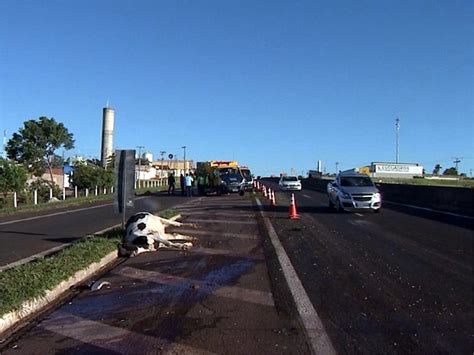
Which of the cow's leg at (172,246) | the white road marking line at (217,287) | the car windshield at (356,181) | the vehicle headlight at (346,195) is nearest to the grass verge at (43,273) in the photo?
the white road marking line at (217,287)

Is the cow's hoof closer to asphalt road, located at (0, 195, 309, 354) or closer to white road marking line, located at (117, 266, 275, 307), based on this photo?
asphalt road, located at (0, 195, 309, 354)

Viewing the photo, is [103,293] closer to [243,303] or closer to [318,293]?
[243,303]

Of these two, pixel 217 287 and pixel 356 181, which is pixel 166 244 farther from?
pixel 356 181

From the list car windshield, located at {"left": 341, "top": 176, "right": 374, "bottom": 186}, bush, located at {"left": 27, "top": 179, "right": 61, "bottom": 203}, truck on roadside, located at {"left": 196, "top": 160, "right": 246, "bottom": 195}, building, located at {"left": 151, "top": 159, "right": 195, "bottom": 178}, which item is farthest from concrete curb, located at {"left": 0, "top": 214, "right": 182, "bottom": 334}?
building, located at {"left": 151, "top": 159, "right": 195, "bottom": 178}

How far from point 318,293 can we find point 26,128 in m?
48.5

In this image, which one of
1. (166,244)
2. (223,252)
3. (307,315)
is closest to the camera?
(307,315)

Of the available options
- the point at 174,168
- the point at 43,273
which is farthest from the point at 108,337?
the point at 174,168

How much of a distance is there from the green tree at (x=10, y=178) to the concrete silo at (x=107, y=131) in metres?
33.5

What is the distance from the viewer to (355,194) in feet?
81.7

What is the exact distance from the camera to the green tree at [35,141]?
52312mm

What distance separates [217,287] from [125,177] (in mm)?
5866

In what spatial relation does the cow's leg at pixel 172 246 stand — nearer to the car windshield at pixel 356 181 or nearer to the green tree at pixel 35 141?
the car windshield at pixel 356 181

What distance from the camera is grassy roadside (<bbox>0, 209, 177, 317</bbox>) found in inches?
293

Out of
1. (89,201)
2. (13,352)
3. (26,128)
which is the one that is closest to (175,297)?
(13,352)
